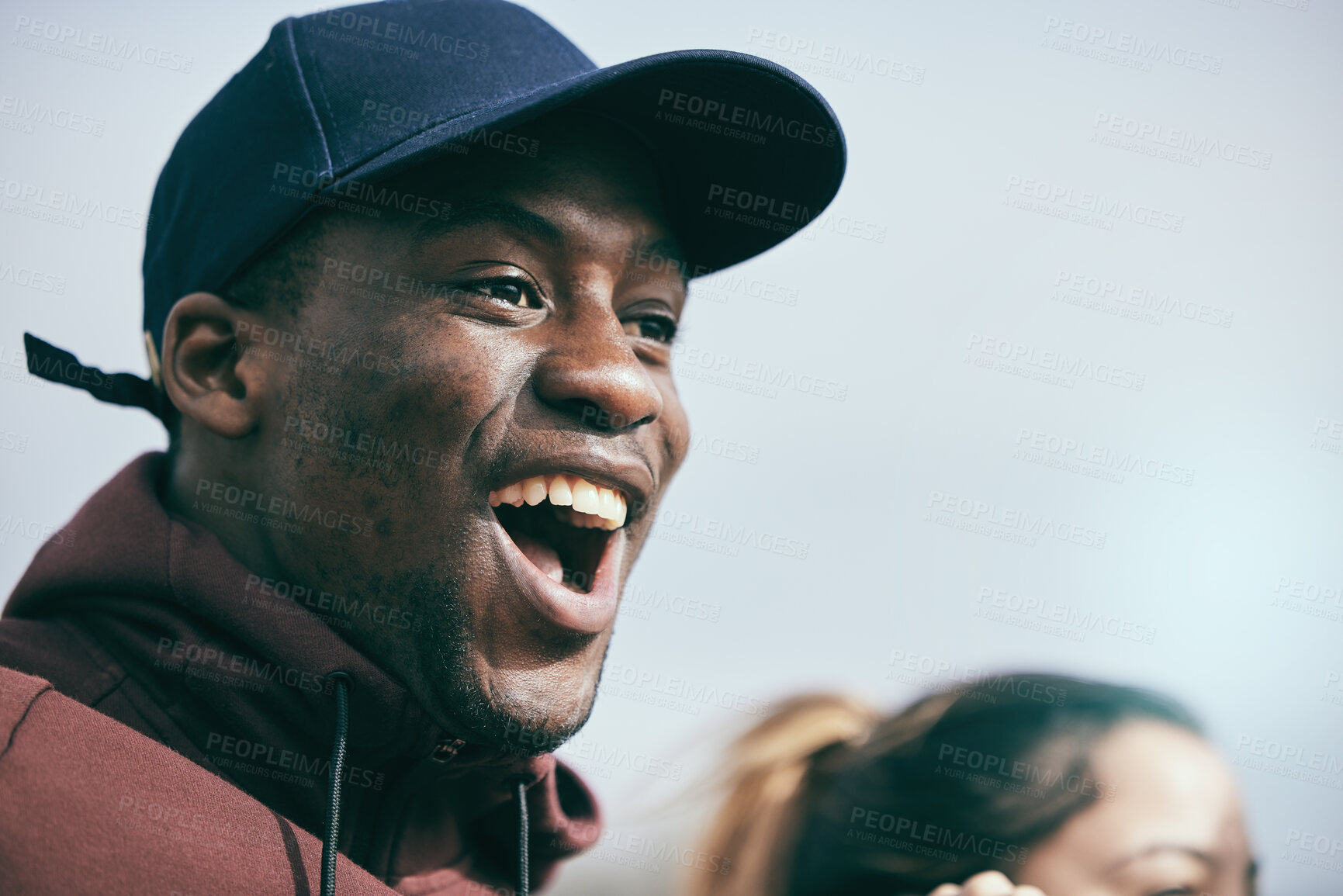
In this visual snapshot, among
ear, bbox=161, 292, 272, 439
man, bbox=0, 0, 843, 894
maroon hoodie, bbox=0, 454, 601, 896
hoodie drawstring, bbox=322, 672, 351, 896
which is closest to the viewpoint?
maroon hoodie, bbox=0, 454, 601, 896

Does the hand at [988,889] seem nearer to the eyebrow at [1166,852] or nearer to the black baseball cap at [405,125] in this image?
the eyebrow at [1166,852]

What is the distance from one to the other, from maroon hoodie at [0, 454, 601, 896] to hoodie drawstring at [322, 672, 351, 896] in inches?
0.9

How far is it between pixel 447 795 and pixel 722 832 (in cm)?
146

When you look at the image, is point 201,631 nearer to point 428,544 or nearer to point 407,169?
point 428,544

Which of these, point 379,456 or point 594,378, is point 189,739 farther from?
point 594,378

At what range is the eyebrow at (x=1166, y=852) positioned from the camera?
260 cm

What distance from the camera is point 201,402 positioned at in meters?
1.98

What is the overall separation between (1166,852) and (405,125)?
8.27ft

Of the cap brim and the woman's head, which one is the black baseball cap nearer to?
the cap brim

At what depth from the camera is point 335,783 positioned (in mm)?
1668

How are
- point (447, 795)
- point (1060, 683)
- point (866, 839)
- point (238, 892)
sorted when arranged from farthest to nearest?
point (1060, 683), point (866, 839), point (447, 795), point (238, 892)

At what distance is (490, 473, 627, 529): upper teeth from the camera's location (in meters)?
1.84

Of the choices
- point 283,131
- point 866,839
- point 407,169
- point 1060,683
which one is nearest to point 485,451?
point 407,169

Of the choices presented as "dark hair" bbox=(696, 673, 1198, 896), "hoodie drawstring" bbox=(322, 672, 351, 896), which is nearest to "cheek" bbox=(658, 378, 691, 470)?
A: "hoodie drawstring" bbox=(322, 672, 351, 896)
